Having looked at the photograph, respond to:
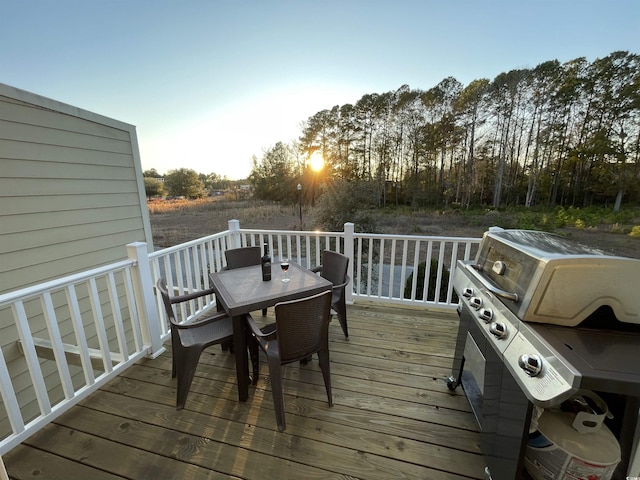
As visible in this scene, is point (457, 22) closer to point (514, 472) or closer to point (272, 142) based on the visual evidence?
point (514, 472)

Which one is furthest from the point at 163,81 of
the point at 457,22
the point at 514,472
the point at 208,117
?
the point at 514,472

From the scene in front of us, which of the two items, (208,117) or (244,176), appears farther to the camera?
(244,176)

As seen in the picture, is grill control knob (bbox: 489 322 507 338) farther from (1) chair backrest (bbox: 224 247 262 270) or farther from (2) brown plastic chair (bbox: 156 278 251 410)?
(1) chair backrest (bbox: 224 247 262 270)

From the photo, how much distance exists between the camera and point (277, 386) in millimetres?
1580

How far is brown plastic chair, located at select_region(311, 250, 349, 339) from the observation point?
7.82 feet

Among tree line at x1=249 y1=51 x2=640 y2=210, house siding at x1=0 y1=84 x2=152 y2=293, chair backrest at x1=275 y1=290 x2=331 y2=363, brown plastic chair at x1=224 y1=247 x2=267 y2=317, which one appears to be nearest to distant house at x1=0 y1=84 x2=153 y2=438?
house siding at x1=0 y1=84 x2=152 y2=293

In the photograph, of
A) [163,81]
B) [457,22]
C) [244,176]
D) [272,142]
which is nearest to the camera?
[457,22]

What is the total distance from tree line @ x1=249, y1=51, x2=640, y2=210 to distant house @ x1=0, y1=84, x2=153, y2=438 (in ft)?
22.1

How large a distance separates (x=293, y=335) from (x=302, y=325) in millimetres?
83

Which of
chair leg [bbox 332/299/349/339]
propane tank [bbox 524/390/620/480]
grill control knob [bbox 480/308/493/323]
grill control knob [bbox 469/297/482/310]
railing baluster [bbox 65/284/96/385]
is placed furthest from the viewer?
chair leg [bbox 332/299/349/339]

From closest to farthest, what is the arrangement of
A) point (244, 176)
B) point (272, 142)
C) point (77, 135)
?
point (77, 135) → point (272, 142) → point (244, 176)

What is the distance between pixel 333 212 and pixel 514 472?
6.74 metres

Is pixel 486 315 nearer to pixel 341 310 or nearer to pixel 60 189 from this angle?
pixel 341 310

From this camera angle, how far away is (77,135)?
3.06 m
